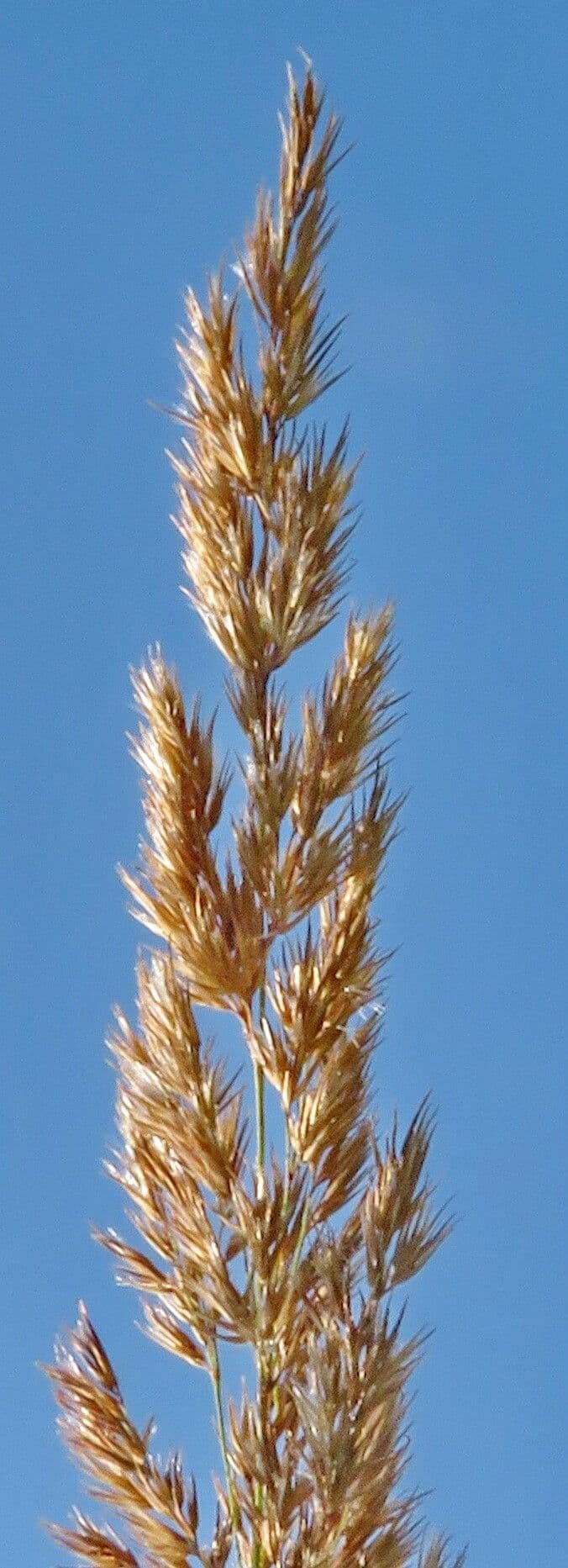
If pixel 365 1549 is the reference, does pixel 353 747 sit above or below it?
above

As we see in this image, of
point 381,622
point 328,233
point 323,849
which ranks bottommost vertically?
point 323,849

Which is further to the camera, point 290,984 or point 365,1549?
point 290,984

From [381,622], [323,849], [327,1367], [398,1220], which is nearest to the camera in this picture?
[327,1367]

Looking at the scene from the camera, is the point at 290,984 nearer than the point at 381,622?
Yes

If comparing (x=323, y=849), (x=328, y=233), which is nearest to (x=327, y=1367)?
(x=323, y=849)

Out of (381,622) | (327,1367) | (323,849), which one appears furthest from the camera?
(381,622)

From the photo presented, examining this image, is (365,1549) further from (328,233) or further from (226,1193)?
(328,233)

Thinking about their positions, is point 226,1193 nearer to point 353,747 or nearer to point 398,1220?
point 398,1220

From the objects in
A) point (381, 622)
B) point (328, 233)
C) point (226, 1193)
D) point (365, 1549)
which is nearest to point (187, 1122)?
point (226, 1193)

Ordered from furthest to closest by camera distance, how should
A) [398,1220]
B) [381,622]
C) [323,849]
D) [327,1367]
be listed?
[381,622]
[323,849]
[398,1220]
[327,1367]
